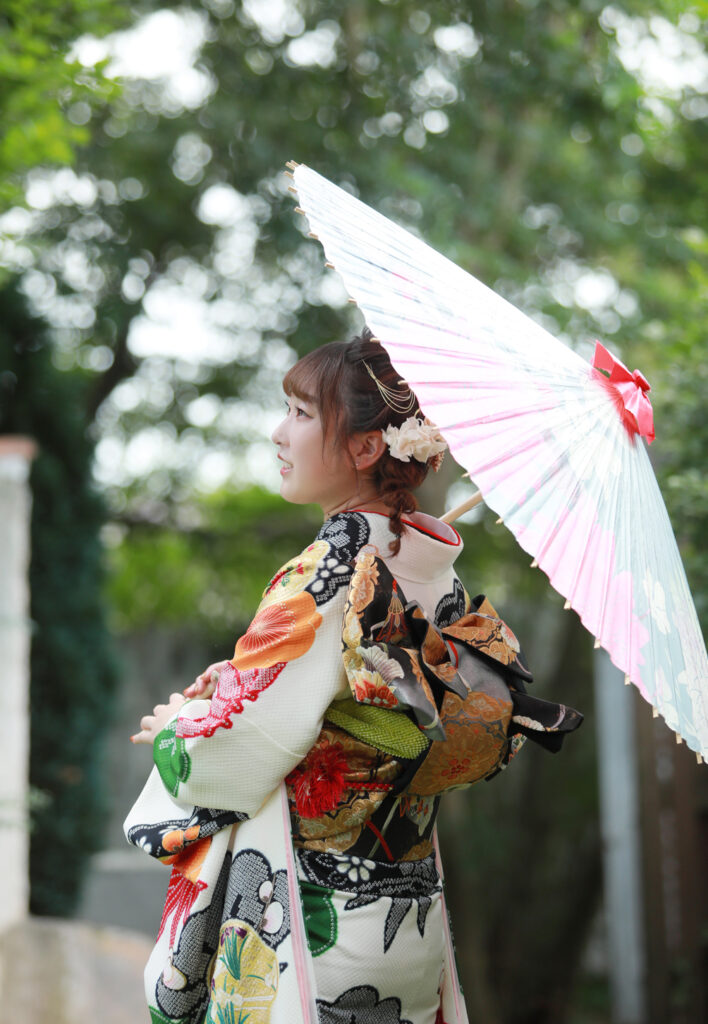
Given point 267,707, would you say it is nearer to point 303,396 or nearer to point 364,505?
point 364,505

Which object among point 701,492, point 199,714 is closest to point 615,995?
point 701,492

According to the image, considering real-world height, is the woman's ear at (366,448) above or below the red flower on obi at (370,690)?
above

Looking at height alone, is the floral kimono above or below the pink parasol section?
below

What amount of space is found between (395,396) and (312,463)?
165mm

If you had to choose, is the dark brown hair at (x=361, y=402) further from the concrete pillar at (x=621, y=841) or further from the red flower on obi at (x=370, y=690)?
the concrete pillar at (x=621, y=841)

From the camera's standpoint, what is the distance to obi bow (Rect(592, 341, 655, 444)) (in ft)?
5.20

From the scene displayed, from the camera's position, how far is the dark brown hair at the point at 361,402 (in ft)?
5.29

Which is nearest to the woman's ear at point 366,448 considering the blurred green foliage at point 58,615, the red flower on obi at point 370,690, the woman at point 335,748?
the woman at point 335,748

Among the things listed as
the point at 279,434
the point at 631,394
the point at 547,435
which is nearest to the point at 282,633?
the point at 279,434

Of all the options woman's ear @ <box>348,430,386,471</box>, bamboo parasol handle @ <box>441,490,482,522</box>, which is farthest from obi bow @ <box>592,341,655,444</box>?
woman's ear @ <box>348,430,386,471</box>

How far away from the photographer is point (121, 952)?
4.08 meters

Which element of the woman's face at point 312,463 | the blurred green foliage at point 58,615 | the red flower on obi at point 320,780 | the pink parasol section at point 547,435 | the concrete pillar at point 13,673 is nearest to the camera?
the pink parasol section at point 547,435

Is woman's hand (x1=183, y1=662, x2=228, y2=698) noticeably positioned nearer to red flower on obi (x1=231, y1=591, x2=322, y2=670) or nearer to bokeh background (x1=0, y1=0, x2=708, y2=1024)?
red flower on obi (x1=231, y1=591, x2=322, y2=670)

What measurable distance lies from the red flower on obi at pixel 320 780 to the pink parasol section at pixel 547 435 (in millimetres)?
427
